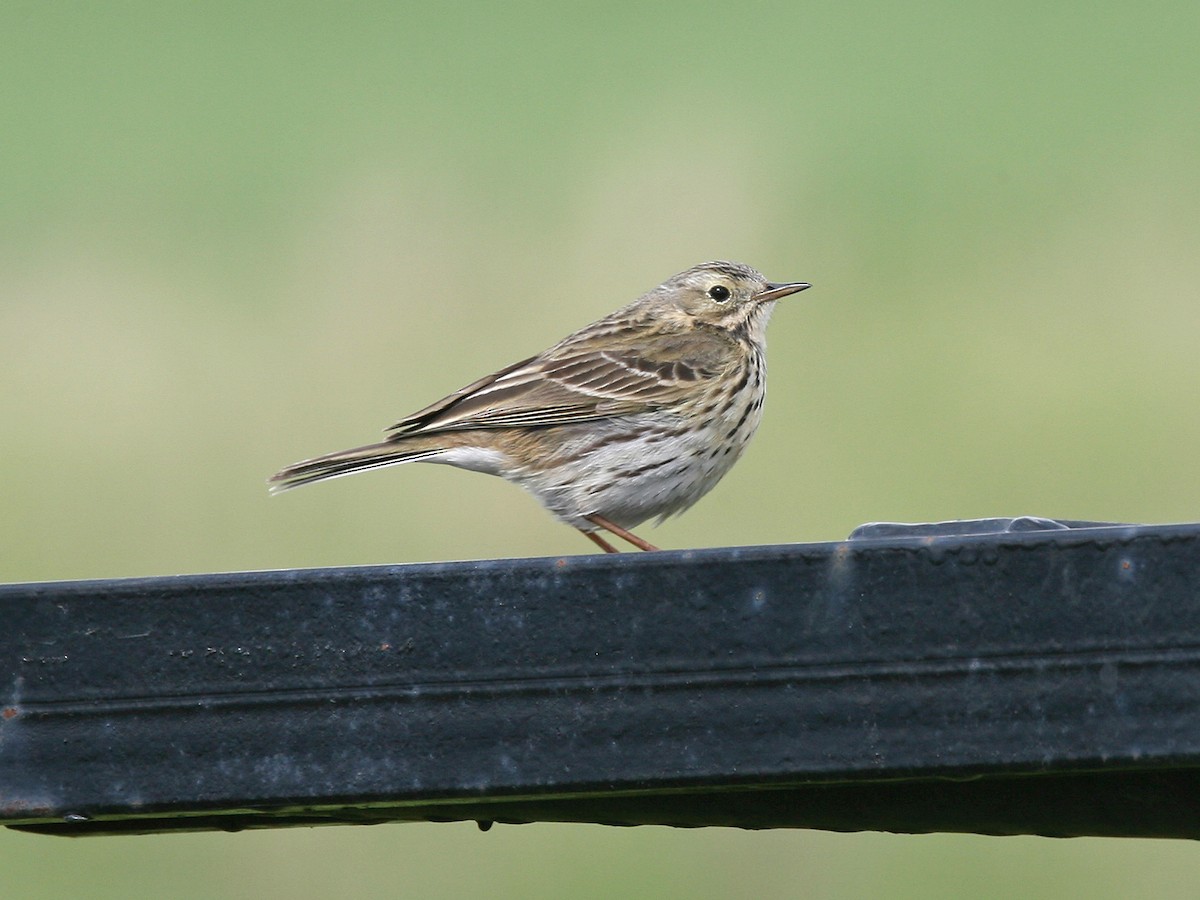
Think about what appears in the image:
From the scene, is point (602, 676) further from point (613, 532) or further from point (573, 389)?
point (573, 389)

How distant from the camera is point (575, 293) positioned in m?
12.7

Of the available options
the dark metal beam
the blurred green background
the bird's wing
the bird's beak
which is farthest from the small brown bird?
the dark metal beam

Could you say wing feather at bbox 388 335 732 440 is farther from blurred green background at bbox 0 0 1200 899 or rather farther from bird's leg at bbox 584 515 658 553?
blurred green background at bbox 0 0 1200 899

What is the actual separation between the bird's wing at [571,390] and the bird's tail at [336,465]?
19cm

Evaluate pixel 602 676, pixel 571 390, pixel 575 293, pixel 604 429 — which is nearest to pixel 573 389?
pixel 571 390

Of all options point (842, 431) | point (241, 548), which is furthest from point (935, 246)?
point (241, 548)

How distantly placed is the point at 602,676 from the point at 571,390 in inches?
183

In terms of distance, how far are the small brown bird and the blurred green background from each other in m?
1.93

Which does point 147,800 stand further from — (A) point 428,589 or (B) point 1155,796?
(B) point 1155,796

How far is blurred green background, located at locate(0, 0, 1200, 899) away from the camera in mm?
8938

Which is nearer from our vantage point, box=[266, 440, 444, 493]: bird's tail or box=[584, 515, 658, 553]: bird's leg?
box=[266, 440, 444, 493]: bird's tail

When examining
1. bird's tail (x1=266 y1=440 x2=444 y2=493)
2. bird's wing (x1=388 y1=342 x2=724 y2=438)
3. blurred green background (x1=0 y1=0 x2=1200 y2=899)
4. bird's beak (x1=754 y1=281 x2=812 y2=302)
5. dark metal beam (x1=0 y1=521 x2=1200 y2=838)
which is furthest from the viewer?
blurred green background (x1=0 y1=0 x2=1200 y2=899)

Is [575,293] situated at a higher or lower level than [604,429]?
higher

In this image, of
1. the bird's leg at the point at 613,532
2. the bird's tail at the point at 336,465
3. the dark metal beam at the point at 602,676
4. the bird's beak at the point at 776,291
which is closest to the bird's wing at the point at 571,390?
the bird's tail at the point at 336,465
